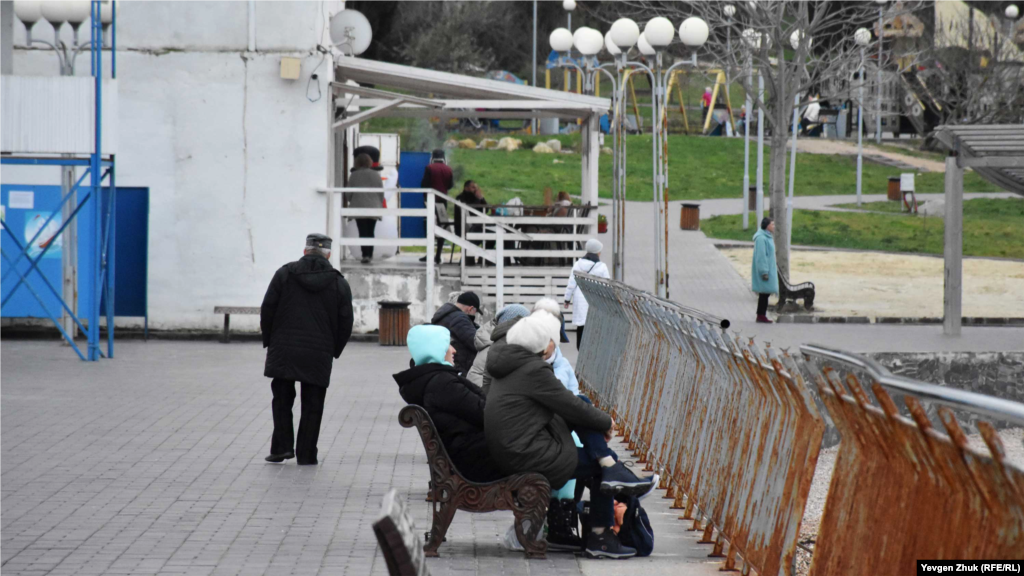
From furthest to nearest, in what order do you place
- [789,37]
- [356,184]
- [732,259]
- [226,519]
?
[732,259] → [789,37] → [356,184] → [226,519]

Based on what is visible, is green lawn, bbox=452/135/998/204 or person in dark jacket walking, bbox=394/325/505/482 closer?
person in dark jacket walking, bbox=394/325/505/482

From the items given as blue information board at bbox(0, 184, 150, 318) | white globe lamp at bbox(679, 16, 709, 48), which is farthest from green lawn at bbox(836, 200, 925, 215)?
blue information board at bbox(0, 184, 150, 318)

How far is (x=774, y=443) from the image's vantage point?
18.3ft

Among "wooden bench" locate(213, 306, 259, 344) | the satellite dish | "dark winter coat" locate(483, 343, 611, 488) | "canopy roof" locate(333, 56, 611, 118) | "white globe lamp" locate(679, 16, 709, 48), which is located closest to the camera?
"dark winter coat" locate(483, 343, 611, 488)

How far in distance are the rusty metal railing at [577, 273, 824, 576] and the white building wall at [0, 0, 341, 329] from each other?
28.2 feet

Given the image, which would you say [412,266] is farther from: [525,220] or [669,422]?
[669,422]

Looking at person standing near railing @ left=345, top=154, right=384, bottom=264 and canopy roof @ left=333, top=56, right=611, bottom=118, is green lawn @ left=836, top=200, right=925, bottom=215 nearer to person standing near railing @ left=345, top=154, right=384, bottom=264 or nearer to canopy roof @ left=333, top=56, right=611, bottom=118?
canopy roof @ left=333, top=56, right=611, bottom=118

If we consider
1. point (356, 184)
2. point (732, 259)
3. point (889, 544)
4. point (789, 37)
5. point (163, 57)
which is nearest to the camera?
point (889, 544)

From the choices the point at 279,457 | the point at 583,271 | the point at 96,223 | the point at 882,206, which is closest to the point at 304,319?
the point at 279,457

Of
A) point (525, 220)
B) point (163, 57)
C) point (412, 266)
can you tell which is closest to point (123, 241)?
point (163, 57)

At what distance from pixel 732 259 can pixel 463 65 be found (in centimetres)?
2561

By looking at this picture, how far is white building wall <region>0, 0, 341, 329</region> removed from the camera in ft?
59.6

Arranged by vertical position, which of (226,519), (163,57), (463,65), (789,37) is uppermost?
(463,65)

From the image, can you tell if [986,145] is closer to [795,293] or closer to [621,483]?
[795,293]
